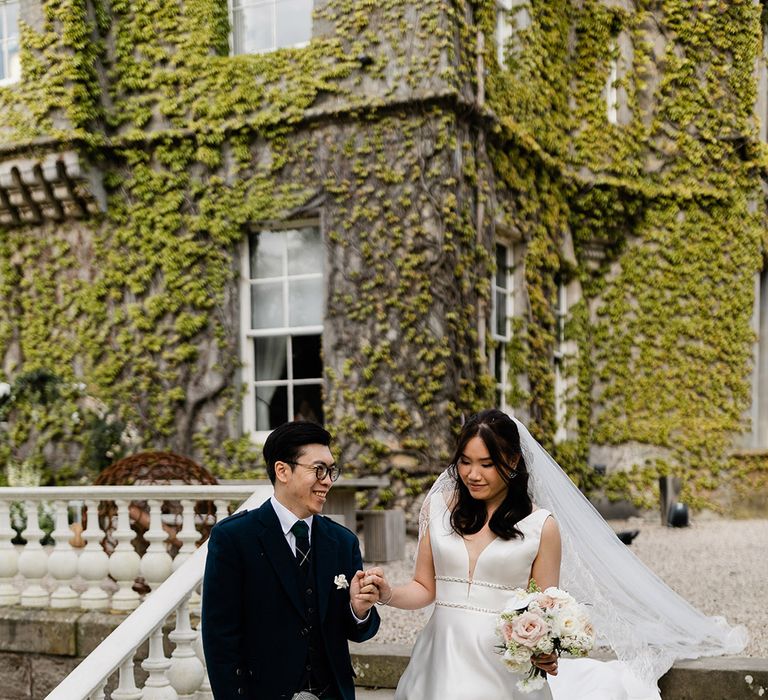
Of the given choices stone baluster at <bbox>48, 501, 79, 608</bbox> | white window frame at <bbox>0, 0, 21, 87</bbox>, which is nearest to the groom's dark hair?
stone baluster at <bbox>48, 501, 79, 608</bbox>

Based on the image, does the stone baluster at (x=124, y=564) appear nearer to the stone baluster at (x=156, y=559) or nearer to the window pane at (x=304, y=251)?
the stone baluster at (x=156, y=559)

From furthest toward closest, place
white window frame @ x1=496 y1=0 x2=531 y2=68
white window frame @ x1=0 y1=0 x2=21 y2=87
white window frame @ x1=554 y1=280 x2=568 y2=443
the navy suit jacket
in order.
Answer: white window frame @ x1=554 y1=280 x2=568 y2=443
white window frame @ x1=0 y1=0 x2=21 y2=87
white window frame @ x1=496 y1=0 x2=531 y2=68
the navy suit jacket

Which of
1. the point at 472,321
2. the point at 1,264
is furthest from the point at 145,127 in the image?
the point at 472,321

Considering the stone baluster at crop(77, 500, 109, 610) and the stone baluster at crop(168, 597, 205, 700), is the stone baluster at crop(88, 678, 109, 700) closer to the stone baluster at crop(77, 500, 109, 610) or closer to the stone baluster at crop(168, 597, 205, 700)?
the stone baluster at crop(168, 597, 205, 700)

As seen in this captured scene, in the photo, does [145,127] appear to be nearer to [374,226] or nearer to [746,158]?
[374,226]

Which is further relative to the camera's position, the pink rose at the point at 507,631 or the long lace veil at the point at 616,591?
the long lace veil at the point at 616,591

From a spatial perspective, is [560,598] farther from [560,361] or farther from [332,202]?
[560,361]

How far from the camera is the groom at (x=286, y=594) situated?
8.12 feet

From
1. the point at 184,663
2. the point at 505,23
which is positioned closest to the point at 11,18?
the point at 505,23

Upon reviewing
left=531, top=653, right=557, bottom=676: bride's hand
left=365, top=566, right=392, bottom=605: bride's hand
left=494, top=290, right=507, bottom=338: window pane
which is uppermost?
left=494, top=290, right=507, bottom=338: window pane

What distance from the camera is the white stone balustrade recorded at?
4973 mm

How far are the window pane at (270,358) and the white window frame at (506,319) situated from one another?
219 centimetres

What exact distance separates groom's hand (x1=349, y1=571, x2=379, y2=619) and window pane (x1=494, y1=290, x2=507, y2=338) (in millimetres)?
7435

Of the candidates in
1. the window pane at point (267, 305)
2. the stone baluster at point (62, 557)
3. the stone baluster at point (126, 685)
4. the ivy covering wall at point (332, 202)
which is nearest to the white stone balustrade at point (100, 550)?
the stone baluster at point (62, 557)
